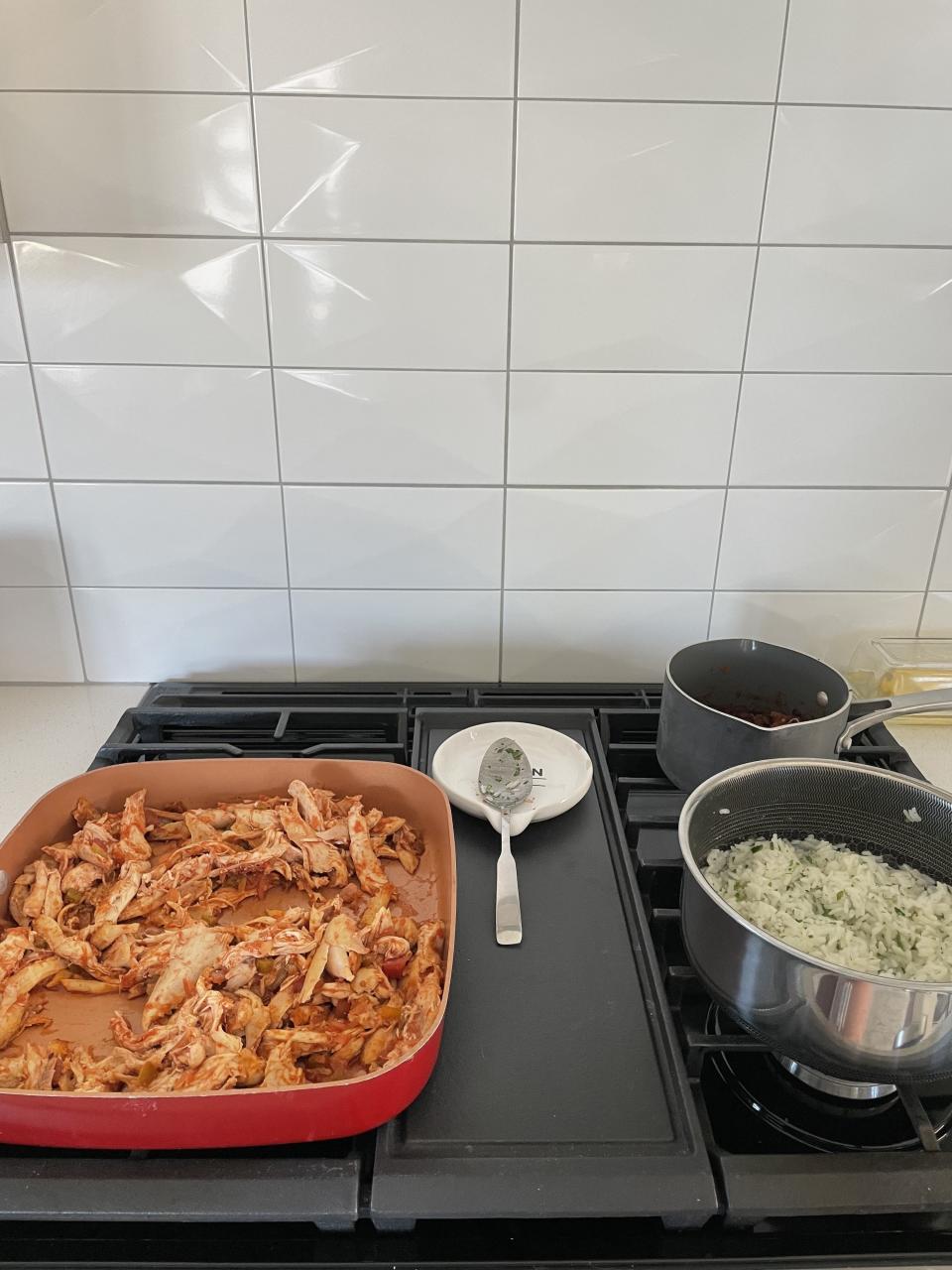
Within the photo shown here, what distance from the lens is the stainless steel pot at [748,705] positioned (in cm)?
89

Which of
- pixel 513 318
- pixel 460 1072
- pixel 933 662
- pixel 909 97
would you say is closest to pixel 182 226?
pixel 513 318

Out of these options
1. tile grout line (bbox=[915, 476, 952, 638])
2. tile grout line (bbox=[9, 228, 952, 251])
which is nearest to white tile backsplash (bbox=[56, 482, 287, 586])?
tile grout line (bbox=[9, 228, 952, 251])

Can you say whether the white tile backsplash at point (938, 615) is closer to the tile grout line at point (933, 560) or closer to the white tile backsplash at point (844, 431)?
the tile grout line at point (933, 560)

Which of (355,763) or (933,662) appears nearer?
(355,763)

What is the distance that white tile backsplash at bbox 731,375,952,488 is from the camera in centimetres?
108

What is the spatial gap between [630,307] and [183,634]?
0.72 m

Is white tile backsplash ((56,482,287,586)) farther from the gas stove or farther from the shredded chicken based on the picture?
the gas stove

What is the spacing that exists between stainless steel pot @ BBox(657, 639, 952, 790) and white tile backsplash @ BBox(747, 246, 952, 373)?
363mm

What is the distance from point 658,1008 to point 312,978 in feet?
0.95

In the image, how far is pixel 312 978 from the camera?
2.33ft

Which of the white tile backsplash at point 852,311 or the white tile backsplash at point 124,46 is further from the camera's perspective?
the white tile backsplash at point 852,311

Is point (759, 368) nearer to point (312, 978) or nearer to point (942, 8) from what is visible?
point (942, 8)

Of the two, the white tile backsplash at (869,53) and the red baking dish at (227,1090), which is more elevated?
the white tile backsplash at (869,53)

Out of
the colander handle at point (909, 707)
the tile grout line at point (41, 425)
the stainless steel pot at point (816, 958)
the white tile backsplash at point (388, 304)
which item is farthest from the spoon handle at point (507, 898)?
the tile grout line at point (41, 425)
